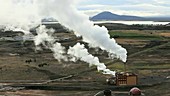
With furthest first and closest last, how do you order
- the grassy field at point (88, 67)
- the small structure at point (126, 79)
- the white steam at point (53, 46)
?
the white steam at point (53, 46) < the grassy field at point (88, 67) < the small structure at point (126, 79)

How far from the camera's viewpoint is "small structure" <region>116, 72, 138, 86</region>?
2482 inches

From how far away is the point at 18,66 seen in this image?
83.9 meters

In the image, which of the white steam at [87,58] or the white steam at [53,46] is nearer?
the white steam at [87,58]

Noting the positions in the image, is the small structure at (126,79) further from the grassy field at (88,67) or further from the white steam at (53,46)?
the white steam at (53,46)

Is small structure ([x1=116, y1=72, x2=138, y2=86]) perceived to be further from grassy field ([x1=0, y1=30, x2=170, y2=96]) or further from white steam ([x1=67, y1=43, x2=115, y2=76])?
white steam ([x1=67, y1=43, x2=115, y2=76])

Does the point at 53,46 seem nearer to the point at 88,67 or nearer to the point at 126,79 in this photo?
the point at 88,67

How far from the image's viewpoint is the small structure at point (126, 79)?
207 ft

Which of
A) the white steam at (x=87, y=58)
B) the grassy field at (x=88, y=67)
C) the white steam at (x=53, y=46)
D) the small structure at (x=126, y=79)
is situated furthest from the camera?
the white steam at (x=53, y=46)

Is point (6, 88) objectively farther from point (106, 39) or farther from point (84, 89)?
point (106, 39)

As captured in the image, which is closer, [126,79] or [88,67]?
[126,79]

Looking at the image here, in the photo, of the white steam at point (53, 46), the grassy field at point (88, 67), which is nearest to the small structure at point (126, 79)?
the grassy field at point (88, 67)

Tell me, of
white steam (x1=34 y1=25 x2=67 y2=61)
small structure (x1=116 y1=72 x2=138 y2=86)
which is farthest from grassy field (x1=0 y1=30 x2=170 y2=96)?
white steam (x1=34 y1=25 x2=67 y2=61)

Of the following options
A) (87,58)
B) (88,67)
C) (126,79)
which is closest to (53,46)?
(87,58)

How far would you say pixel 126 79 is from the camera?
6347 cm
